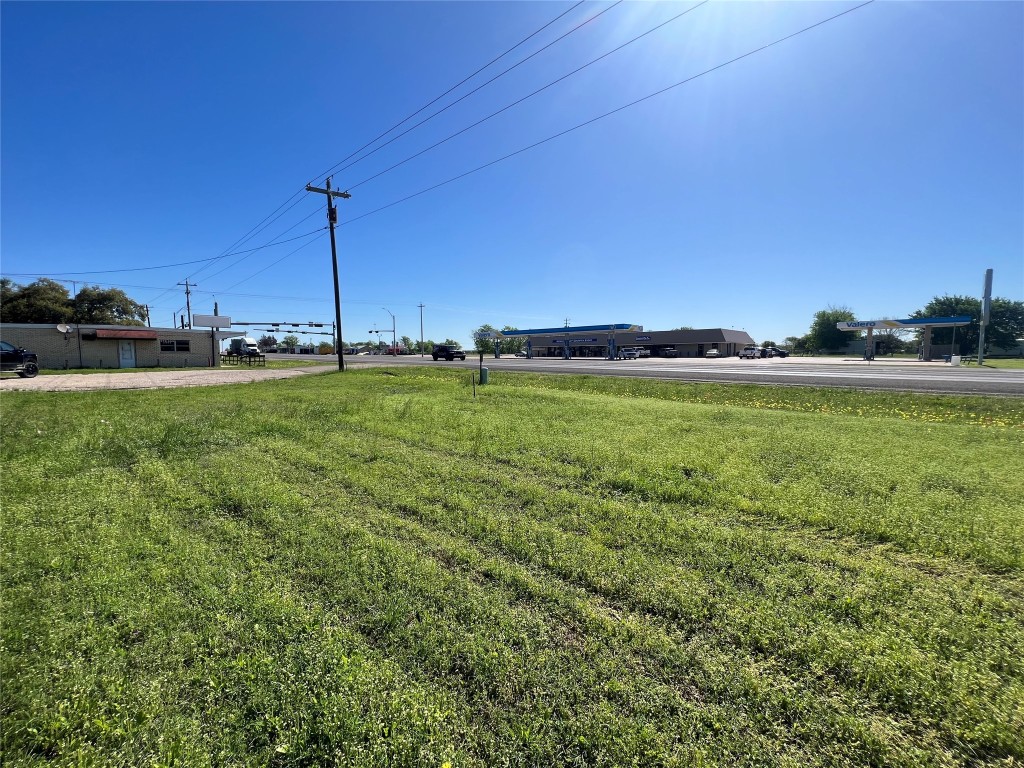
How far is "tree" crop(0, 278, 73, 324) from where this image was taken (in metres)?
48.4

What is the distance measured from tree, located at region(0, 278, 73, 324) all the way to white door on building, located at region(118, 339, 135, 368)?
91.4 feet

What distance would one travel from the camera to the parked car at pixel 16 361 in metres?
21.0

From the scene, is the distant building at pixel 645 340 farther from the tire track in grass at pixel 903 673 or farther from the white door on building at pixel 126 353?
the tire track in grass at pixel 903 673

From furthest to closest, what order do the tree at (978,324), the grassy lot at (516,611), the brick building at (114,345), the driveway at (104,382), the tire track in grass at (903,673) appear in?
the tree at (978,324) → the brick building at (114,345) → the driveway at (104,382) → the tire track in grass at (903,673) → the grassy lot at (516,611)

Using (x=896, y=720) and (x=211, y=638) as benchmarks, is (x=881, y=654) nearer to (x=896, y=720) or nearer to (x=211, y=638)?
(x=896, y=720)

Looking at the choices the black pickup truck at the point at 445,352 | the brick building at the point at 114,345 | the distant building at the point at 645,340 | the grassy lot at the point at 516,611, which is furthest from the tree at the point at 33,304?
the grassy lot at the point at 516,611

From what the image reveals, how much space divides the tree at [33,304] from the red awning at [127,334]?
28153mm

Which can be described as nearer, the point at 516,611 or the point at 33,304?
the point at 516,611

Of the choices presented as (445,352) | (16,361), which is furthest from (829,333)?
(16,361)

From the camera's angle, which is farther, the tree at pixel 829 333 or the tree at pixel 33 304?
the tree at pixel 829 333

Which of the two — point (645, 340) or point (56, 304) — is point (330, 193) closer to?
point (56, 304)

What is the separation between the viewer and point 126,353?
3184 centimetres

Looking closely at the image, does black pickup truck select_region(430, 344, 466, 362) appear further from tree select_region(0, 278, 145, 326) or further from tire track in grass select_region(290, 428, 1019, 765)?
tire track in grass select_region(290, 428, 1019, 765)

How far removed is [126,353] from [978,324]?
104046mm
